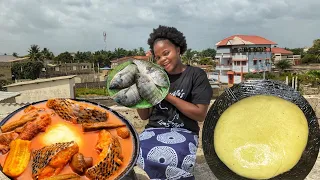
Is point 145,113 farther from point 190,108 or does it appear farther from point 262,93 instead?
point 262,93

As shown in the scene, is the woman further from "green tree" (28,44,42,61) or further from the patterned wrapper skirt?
"green tree" (28,44,42,61)

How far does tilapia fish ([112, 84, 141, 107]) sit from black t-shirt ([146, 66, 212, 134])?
0.49 meters

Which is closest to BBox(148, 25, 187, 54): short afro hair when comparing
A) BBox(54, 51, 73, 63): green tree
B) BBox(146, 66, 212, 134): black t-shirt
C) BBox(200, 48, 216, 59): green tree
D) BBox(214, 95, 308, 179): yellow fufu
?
BBox(146, 66, 212, 134): black t-shirt

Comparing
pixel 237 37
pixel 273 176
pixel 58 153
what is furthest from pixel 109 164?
pixel 237 37

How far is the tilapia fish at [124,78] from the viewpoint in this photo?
223cm

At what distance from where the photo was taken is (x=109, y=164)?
1.87 m

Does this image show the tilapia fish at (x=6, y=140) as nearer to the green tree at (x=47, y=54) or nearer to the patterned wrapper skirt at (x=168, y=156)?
the patterned wrapper skirt at (x=168, y=156)

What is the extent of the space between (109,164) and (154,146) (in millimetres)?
610

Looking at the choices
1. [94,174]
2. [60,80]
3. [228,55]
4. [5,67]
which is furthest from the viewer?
[228,55]

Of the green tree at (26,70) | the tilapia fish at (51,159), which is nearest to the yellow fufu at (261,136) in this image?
the tilapia fish at (51,159)

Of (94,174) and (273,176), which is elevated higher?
(94,174)

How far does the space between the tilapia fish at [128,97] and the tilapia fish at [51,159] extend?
466mm

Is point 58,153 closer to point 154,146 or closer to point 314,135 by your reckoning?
point 154,146

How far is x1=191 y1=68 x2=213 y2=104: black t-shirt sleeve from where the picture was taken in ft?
8.31
